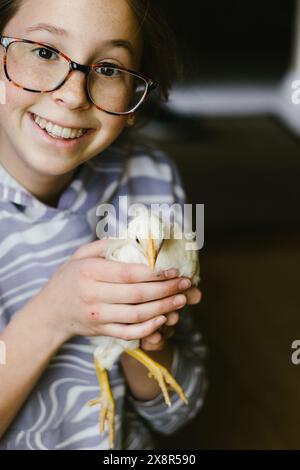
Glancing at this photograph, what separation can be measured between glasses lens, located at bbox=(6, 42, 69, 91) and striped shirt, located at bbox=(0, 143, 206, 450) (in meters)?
0.14

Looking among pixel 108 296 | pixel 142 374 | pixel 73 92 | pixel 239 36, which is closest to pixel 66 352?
pixel 142 374

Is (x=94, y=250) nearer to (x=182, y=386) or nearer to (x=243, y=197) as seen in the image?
(x=182, y=386)

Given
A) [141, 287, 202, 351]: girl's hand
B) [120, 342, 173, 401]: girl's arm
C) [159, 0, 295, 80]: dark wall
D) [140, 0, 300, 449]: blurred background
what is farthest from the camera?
[159, 0, 295, 80]: dark wall

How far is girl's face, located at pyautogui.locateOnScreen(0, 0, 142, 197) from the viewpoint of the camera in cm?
67

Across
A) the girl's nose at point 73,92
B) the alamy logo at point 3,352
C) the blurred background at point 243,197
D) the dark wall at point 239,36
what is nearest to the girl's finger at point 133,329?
the alamy logo at point 3,352

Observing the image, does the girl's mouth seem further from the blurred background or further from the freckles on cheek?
the blurred background

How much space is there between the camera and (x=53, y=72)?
27.4 inches

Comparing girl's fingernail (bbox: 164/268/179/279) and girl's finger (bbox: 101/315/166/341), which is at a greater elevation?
girl's fingernail (bbox: 164/268/179/279)

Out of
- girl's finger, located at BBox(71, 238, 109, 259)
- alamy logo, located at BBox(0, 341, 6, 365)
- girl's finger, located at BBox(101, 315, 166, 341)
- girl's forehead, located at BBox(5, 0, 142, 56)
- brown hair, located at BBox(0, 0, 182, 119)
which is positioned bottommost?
alamy logo, located at BBox(0, 341, 6, 365)

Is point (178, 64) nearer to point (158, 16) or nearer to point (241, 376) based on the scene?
point (158, 16)

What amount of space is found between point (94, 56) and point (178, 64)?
226 mm

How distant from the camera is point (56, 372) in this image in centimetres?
83

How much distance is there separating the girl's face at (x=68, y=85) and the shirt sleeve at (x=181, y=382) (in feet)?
Result: 0.85

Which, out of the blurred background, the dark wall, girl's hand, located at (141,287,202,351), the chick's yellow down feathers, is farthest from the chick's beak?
the dark wall
